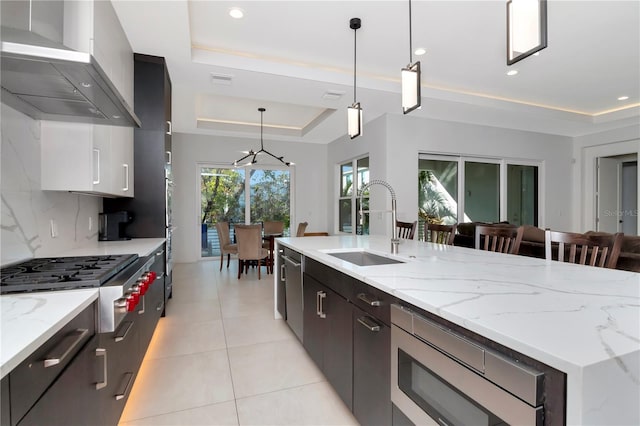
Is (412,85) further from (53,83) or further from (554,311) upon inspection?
(53,83)

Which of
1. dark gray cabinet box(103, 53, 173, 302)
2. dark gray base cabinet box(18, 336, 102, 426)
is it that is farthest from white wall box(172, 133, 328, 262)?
dark gray base cabinet box(18, 336, 102, 426)

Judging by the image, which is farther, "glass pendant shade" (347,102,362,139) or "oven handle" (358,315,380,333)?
"glass pendant shade" (347,102,362,139)

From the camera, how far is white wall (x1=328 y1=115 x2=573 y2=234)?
5.12m

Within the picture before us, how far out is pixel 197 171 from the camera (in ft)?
21.5

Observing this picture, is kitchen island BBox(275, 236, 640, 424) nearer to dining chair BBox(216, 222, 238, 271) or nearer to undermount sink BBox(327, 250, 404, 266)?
undermount sink BBox(327, 250, 404, 266)

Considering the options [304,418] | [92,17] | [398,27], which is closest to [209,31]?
[92,17]

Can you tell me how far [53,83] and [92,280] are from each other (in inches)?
37.5

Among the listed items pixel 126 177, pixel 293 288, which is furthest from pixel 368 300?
pixel 126 177

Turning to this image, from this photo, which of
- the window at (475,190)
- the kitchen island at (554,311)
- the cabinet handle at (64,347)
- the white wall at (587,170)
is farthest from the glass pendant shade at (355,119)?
the white wall at (587,170)

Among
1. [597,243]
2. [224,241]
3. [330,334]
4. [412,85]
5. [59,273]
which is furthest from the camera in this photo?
[224,241]

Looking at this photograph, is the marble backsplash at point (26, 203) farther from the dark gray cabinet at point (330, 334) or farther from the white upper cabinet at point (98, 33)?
the dark gray cabinet at point (330, 334)

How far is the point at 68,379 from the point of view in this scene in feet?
3.27

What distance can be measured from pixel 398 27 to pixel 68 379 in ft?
11.3

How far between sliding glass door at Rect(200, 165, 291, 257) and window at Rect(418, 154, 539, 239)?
324 cm
